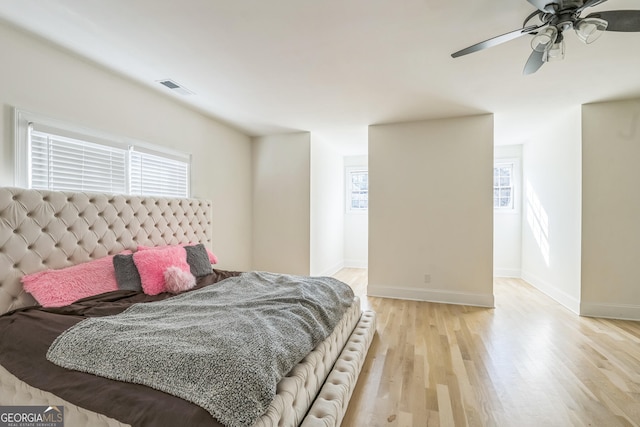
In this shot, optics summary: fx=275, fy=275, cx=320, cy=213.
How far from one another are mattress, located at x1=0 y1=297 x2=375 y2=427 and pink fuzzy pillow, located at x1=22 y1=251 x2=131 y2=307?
0.49 m

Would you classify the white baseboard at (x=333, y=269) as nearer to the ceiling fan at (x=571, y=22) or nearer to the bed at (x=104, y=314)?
the bed at (x=104, y=314)

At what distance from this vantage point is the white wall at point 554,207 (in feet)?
11.6

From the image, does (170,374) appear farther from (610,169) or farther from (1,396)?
(610,169)

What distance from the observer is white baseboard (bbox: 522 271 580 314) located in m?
3.51

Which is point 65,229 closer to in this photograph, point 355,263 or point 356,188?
point 355,263

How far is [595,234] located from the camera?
336 cm

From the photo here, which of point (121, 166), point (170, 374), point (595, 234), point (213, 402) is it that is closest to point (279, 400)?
point (213, 402)

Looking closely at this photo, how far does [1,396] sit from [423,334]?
316 cm

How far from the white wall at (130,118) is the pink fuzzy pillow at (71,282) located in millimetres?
754

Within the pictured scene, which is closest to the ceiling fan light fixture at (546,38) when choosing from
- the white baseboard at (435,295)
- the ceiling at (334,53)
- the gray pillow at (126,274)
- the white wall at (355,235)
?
the ceiling at (334,53)

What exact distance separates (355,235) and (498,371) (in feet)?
14.1

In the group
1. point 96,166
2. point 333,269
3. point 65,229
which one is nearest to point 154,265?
point 65,229

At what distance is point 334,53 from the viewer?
2305 millimetres

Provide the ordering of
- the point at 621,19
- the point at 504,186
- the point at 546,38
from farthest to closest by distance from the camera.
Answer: the point at 504,186
the point at 546,38
the point at 621,19
